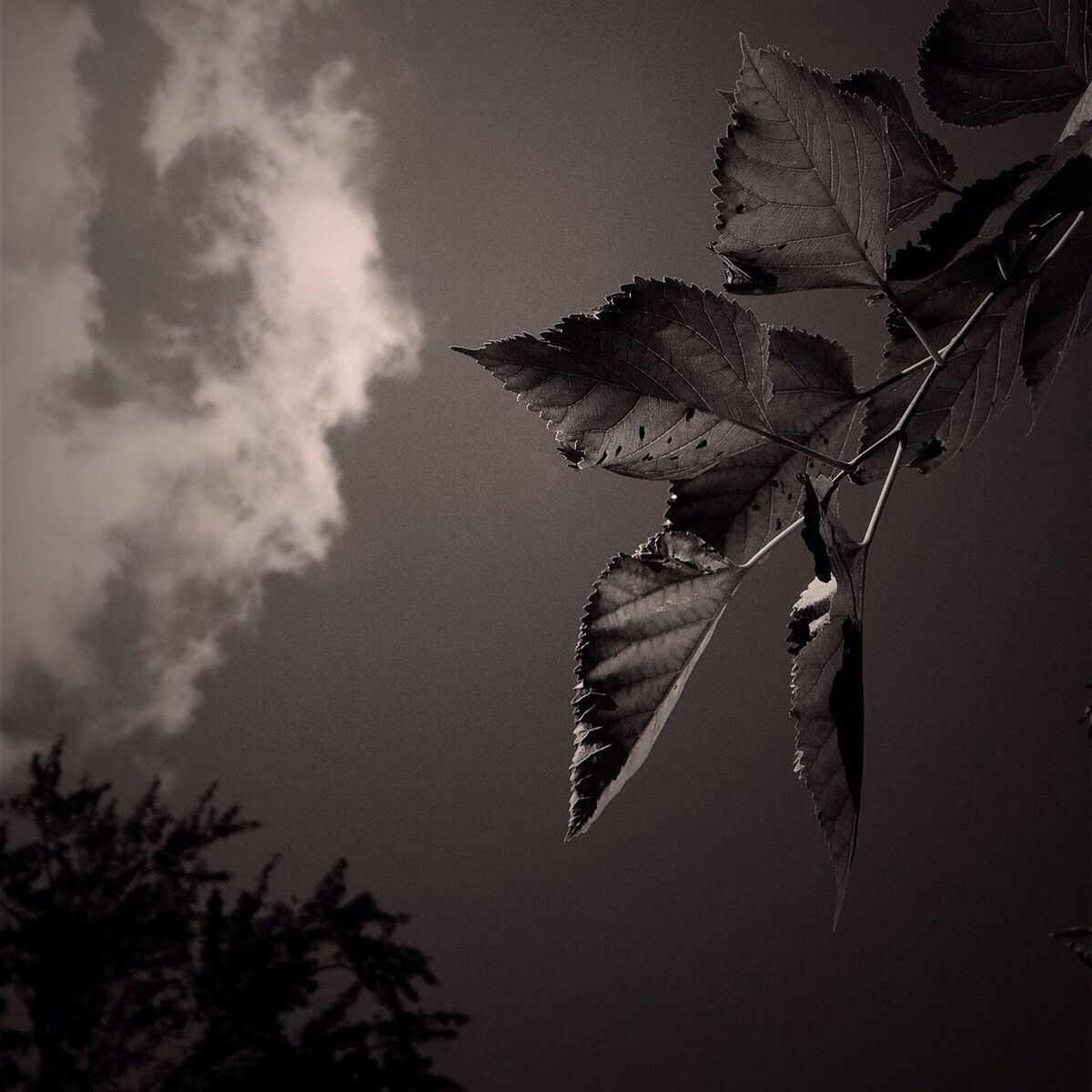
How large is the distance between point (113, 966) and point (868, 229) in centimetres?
961

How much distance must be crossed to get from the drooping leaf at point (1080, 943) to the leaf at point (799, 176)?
4.73 m

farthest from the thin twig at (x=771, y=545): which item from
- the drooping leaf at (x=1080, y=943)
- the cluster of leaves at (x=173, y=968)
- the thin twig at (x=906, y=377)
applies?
the cluster of leaves at (x=173, y=968)

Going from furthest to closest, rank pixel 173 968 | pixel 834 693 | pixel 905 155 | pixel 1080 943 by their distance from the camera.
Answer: pixel 173 968
pixel 1080 943
pixel 905 155
pixel 834 693

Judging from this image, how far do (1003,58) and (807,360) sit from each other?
8.0 inches

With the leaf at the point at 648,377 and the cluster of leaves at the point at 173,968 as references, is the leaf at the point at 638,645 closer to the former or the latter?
the leaf at the point at 648,377

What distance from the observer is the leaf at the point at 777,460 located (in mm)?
420

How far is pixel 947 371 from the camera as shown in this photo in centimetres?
45

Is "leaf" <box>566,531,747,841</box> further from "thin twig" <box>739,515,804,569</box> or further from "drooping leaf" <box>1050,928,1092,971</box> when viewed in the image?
"drooping leaf" <box>1050,928,1092,971</box>

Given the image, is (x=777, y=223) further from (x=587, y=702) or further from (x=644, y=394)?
(x=587, y=702)

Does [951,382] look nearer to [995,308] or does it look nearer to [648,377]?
[995,308]

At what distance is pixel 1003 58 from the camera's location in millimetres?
432

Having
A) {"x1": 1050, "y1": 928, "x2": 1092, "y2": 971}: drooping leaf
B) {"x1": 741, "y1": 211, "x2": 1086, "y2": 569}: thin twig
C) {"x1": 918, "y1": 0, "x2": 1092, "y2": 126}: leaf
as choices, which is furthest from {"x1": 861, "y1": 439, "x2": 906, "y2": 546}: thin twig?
{"x1": 1050, "y1": 928, "x2": 1092, "y2": 971}: drooping leaf

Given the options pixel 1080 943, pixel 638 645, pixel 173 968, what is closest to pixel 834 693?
pixel 638 645

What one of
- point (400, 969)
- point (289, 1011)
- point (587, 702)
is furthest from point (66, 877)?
point (587, 702)
